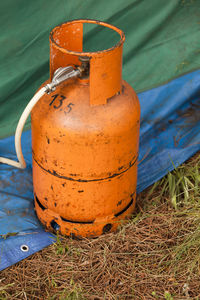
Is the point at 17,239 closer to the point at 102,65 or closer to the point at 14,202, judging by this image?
the point at 14,202

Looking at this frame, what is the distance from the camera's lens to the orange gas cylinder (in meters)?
1.81

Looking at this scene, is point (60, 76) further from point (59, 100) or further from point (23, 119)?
point (23, 119)

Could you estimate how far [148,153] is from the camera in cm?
264

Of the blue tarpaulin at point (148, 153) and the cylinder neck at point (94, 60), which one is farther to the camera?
the blue tarpaulin at point (148, 153)

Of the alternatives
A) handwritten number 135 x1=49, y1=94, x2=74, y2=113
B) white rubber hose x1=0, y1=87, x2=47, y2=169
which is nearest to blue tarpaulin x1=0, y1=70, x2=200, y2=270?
white rubber hose x1=0, y1=87, x2=47, y2=169

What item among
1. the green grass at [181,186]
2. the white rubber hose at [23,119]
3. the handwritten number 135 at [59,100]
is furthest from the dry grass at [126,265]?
the handwritten number 135 at [59,100]

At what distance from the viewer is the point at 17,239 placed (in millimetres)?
2119

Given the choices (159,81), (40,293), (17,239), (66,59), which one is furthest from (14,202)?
(159,81)

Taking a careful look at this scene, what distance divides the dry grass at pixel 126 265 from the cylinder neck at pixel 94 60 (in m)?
0.68

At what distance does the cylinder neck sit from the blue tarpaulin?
73 cm

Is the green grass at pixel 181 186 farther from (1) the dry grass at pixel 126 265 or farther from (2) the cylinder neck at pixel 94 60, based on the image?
(2) the cylinder neck at pixel 94 60

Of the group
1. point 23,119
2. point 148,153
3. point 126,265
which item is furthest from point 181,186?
point 23,119

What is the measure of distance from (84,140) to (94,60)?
Result: 308 mm

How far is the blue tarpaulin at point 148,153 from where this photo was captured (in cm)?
213
